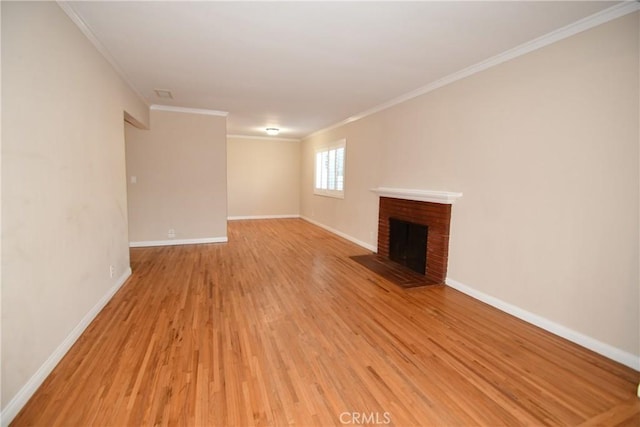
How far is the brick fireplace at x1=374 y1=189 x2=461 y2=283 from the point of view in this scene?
3.77m

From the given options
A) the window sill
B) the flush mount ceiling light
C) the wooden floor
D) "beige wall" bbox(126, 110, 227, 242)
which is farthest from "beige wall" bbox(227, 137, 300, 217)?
the wooden floor

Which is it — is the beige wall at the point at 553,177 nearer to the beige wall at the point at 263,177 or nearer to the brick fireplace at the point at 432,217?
the brick fireplace at the point at 432,217

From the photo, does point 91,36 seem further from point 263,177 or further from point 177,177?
point 263,177

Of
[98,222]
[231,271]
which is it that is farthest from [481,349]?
[98,222]

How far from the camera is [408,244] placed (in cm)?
447

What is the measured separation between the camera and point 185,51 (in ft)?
9.93

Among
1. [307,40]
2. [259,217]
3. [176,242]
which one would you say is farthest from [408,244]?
[259,217]

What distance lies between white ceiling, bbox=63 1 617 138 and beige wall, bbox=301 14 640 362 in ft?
1.11

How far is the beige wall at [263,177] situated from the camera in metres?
9.02

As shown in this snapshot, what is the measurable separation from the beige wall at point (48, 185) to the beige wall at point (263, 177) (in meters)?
5.95

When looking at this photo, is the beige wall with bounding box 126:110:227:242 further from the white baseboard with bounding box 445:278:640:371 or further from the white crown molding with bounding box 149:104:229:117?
the white baseboard with bounding box 445:278:640:371

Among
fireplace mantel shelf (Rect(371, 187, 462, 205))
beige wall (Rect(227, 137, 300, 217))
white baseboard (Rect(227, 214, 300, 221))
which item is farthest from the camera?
white baseboard (Rect(227, 214, 300, 221))

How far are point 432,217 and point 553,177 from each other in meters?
1.51

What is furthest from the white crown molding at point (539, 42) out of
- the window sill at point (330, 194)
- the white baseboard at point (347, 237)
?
the window sill at point (330, 194)
